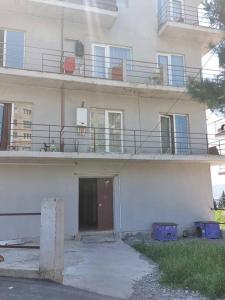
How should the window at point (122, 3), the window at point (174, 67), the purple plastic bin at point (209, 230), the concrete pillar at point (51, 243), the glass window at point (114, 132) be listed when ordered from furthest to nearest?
the window at point (174, 67)
the window at point (122, 3)
the glass window at point (114, 132)
the purple plastic bin at point (209, 230)
the concrete pillar at point (51, 243)

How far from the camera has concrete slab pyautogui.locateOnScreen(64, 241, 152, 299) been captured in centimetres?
687

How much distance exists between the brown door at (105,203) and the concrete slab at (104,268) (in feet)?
7.69

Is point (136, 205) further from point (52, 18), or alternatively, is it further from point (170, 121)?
point (52, 18)

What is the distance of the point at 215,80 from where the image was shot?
29.8 ft

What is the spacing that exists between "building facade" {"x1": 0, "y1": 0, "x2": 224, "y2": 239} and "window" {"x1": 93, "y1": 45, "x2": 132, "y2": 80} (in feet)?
0.15

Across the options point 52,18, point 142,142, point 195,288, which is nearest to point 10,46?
point 52,18

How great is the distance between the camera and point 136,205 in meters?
14.2

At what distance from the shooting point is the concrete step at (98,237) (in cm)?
1274

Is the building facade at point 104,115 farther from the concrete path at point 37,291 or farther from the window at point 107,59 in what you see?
the concrete path at point 37,291

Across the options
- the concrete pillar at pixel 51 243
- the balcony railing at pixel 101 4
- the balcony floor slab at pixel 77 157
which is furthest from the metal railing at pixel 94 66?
the concrete pillar at pixel 51 243

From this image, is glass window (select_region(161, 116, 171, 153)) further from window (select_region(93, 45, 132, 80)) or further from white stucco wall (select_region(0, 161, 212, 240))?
window (select_region(93, 45, 132, 80))

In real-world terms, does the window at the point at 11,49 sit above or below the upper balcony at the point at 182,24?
below

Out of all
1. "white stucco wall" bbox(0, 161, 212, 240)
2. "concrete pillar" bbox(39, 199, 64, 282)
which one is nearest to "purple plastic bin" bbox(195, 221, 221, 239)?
"white stucco wall" bbox(0, 161, 212, 240)

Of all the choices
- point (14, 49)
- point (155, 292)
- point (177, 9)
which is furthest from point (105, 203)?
point (177, 9)
